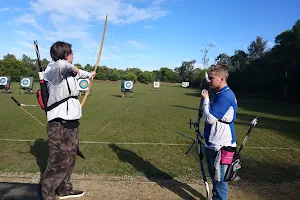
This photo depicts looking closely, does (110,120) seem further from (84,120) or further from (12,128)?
(12,128)

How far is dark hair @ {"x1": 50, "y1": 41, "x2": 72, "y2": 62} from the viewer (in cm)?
296

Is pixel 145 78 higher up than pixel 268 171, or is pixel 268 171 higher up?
pixel 145 78

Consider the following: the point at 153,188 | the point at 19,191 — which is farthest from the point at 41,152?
the point at 153,188

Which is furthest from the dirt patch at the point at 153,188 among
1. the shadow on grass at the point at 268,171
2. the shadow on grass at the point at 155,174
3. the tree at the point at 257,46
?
the tree at the point at 257,46

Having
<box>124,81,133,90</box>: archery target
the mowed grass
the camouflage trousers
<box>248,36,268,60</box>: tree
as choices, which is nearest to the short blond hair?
the camouflage trousers

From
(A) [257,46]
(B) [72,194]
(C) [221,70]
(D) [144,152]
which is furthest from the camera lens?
(A) [257,46]

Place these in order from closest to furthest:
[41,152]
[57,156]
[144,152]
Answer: [57,156], [41,152], [144,152]

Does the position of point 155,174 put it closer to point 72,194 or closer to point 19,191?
point 72,194

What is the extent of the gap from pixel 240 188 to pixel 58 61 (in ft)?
10.3

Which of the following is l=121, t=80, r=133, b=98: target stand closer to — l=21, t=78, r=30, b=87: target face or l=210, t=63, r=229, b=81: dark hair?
l=21, t=78, r=30, b=87: target face

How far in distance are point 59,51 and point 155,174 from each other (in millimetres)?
2568

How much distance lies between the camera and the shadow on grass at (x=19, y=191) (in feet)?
10.6

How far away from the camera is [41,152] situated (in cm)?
532

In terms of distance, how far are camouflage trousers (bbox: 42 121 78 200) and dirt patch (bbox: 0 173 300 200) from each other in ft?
1.77
